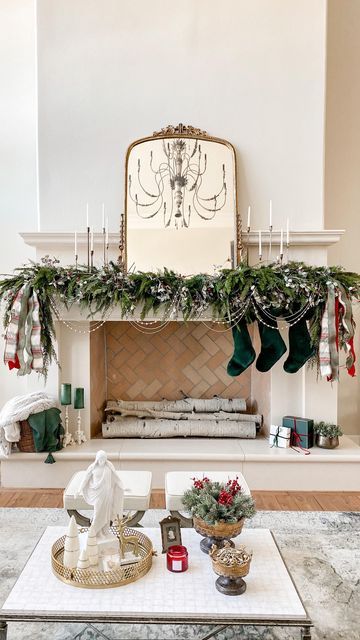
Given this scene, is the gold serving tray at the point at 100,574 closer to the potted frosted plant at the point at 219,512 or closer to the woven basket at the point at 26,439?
the potted frosted plant at the point at 219,512

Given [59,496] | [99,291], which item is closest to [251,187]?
[99,291]

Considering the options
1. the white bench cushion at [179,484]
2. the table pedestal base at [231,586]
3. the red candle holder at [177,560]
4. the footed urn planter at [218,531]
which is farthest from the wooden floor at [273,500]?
the table pedestal base at [231,586]

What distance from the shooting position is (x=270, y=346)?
3271mm

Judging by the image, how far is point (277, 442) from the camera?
341 cm

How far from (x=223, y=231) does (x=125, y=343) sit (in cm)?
131

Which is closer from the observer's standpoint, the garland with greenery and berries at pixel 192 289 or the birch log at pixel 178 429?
the garland with greenery and berries at pixel 192 289

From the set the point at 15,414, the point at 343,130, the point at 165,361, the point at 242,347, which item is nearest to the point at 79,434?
the point at 15,414

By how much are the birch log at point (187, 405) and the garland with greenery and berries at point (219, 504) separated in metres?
2.01

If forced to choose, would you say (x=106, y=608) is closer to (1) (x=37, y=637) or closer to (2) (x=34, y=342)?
(1) (x=37, y=637)

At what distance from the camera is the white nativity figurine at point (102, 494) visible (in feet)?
6.13

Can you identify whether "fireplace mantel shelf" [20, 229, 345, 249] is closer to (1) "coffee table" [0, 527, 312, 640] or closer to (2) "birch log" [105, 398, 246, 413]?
(2) "birch log" [105, 398, 246, 413]

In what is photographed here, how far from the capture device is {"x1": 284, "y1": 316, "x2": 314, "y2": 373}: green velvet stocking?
326 centimetres

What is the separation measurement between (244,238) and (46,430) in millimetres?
1903

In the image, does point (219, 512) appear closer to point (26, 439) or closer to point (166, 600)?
point (166, 600)
